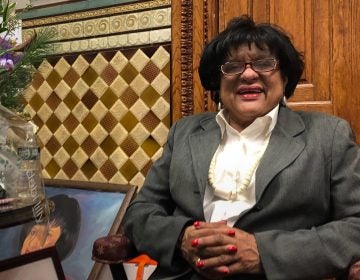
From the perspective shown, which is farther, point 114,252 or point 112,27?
point 112,27

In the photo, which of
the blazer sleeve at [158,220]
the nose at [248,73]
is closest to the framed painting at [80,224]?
the blazer sleeve at [158,220]

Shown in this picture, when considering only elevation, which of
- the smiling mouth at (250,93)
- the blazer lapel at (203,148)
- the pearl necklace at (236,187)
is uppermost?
the smiling mouth at (250,93)

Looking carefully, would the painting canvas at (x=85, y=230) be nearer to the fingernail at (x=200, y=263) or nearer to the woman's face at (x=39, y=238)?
the woman's face at (x=39, y=238)

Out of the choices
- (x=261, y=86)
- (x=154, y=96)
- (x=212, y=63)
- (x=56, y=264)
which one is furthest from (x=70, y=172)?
(x=261, y=86)

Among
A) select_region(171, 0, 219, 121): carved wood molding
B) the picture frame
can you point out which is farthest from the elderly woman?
select_region(171, 0, 219, 121): carved wood molding

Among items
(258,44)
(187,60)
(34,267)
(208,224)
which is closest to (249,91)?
(258,44)

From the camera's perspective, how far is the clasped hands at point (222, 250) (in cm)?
123

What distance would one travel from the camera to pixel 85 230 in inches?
88.5

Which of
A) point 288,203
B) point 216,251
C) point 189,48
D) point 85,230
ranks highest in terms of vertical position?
point 189,48

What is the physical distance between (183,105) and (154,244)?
2.93 feet

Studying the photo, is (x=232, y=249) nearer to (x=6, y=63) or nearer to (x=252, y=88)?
(x=252, y=88)

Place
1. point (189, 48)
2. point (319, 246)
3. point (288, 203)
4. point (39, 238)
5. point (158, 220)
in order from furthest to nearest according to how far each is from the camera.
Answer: point (189, 48)
point (39, 238)
point (158, 220)
point (288, 203)
point (319, 246)

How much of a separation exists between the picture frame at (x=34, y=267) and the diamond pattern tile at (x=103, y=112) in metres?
0.77

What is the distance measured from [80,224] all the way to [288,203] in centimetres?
128
